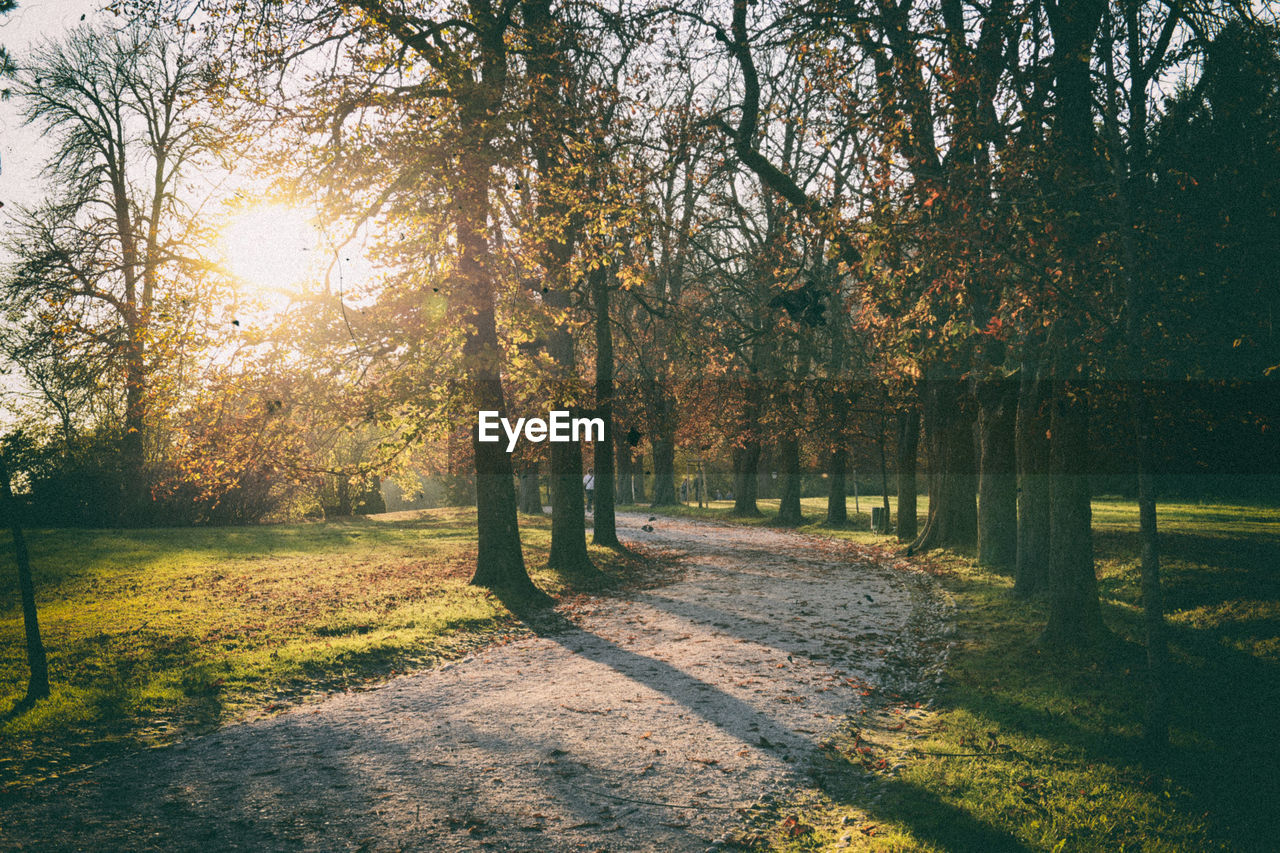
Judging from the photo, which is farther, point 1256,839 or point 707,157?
point 707,157

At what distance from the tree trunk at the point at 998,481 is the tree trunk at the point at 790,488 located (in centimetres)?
1431

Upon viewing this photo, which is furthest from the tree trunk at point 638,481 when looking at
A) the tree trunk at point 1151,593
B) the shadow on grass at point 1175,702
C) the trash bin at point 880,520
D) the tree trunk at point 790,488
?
the tree trunk at point 1151,593

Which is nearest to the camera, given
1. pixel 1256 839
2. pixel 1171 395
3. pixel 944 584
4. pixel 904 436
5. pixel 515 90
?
pixel 1256 839

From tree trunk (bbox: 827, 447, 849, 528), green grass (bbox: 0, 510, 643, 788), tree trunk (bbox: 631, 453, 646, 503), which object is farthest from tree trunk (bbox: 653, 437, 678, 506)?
green grass (bbox: 0, 510, 643, 788)

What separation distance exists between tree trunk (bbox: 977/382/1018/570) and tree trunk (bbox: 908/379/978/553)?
1.94m

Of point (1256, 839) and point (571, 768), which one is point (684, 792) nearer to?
point (571, 768)

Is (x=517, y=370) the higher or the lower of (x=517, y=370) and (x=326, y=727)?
the higher

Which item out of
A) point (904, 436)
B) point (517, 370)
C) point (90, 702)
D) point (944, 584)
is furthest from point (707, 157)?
point (90, 702)

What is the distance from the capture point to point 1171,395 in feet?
23.3

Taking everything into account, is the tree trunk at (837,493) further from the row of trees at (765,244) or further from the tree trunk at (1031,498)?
the tree trunk at (1031,498)

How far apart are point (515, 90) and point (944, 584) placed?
1166cm

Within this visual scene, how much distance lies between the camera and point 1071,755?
5691mm

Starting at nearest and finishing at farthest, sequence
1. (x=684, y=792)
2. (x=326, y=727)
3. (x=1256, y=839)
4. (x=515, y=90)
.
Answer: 1. (x=1256, y=839)
2. (x=684, y=792)
3. (x=326, y=727)
4. (x=515, y=90)

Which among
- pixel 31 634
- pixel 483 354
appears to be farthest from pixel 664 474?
pixel 31 634
